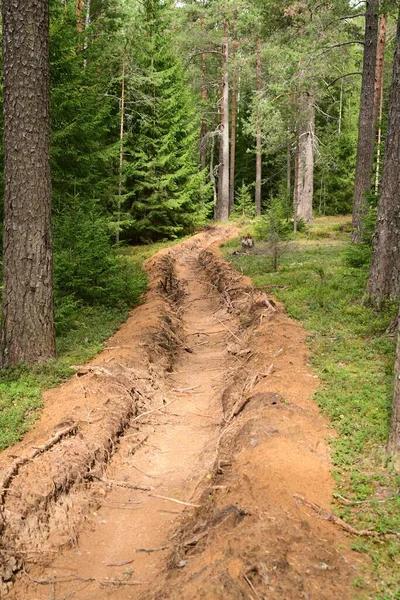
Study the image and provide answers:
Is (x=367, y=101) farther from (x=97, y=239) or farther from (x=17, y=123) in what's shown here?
(x=17, y=123)

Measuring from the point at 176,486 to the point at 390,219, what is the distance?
258 inches

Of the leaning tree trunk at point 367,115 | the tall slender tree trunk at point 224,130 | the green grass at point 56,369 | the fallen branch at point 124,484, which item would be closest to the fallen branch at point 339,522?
the fallen branch at point 124,484

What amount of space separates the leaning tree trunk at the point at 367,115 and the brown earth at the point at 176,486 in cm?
1043

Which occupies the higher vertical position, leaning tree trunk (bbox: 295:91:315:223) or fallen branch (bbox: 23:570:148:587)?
leaning tree trunk (bbox: 295:91:315:223)

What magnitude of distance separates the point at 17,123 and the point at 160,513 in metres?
5.76

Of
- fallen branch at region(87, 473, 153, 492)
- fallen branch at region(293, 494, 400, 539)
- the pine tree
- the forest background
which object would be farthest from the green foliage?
the pine tree

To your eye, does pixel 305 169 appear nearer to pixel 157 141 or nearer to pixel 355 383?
pixel 157 141

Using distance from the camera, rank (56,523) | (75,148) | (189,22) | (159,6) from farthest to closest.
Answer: (189,22), (159,6), (75,148), (56,523)

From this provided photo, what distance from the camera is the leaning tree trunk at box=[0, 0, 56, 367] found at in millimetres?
7062

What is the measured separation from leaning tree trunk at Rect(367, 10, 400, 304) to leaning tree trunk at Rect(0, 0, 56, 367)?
6.17m

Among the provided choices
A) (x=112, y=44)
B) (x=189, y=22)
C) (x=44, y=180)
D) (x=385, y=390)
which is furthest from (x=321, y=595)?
(x=189, y=22)

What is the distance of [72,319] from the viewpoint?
10258mm

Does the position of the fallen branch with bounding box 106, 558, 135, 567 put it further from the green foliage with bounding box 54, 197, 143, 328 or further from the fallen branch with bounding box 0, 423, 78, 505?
the green foliage with bounding box 54, 197, 143, 328

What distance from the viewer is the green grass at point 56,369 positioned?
5.88 m
